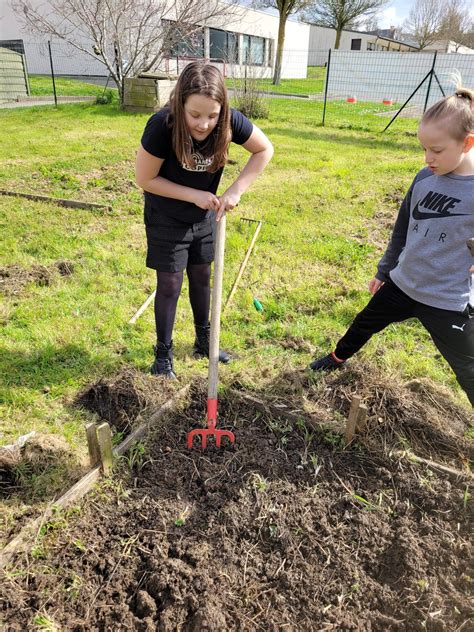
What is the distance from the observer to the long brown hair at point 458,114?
6.32 ft

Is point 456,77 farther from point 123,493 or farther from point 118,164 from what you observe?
point 118,164

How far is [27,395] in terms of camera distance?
9.73ft

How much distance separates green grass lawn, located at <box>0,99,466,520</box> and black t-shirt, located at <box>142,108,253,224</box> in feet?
3.75

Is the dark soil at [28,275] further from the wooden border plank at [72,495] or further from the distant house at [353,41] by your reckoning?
the distant house at [353,41]

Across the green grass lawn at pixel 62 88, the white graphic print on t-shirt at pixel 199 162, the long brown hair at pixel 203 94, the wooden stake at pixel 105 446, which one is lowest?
the wooden stake at pixel 105 446

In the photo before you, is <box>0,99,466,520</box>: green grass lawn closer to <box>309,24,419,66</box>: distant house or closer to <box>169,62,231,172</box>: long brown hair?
<box>169,62,231,172</box>: long brown hair

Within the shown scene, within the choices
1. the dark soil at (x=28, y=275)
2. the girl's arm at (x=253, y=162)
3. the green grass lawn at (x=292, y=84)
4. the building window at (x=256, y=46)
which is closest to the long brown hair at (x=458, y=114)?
the girl's arm at (x=253, y=162)

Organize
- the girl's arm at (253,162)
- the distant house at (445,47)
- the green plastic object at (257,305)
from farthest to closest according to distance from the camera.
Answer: the distant house at (445,47) → the green plastic object at (257,305) → the girl's arm at (253,162)

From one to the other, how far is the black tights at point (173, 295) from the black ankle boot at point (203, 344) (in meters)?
0.11

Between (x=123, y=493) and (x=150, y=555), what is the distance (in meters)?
0.36

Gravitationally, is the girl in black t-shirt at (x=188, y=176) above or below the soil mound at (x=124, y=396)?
above

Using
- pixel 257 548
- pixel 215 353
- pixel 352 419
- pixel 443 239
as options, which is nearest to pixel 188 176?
pixel 215 353

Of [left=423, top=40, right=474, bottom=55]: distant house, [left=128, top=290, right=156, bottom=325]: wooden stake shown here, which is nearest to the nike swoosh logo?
[left=128, top=290, right=156, bottom=325]: wooden stake

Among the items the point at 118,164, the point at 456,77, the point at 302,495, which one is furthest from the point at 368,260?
the point at 118,164
